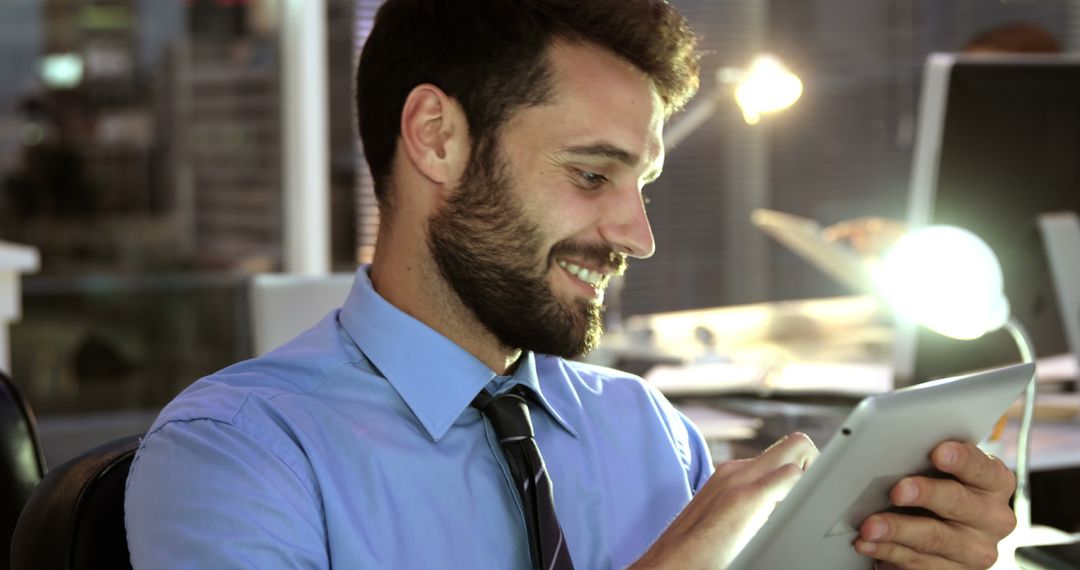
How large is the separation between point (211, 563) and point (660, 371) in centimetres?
152

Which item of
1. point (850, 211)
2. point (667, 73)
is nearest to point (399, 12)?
point (667, 73)

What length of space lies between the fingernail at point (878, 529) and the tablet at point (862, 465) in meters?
0.01

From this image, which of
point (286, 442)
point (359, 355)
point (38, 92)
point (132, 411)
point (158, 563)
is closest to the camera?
point (158, 563)

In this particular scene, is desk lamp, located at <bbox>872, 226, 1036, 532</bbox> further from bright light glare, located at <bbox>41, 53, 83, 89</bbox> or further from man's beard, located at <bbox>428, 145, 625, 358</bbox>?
bright light glare, located at <bbox>41, 53, 83, 89</bbox>

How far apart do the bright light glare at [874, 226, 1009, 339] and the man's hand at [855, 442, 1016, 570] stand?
1.59 feet

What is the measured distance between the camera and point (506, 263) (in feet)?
3.80

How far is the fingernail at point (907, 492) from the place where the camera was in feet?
3.21

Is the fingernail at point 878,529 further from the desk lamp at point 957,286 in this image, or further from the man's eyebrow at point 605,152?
the desk lamp at point 957,286

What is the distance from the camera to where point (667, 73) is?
121 centimetres

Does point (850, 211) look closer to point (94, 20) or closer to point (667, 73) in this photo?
point (94, 20)

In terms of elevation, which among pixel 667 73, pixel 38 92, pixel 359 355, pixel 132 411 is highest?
pixel 38 92

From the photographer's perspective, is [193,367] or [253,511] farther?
[193,367]

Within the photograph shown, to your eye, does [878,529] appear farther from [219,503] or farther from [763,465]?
[219,503]

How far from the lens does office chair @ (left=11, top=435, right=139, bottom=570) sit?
0.95 m
